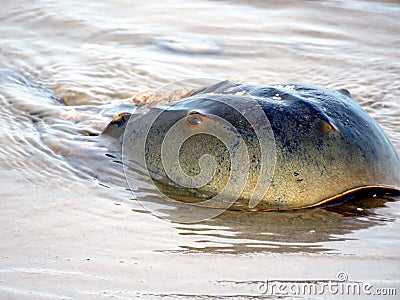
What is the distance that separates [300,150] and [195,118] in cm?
54

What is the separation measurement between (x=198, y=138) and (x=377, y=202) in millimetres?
934

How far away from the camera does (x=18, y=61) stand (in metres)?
5.52

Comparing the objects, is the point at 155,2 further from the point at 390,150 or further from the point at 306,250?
the point at 306,250

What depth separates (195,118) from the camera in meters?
3.26

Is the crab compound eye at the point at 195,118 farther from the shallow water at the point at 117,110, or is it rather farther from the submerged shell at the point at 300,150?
the shallow water at the point at 117,110

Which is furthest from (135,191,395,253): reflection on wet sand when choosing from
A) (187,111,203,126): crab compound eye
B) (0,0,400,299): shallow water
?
(187,111,203,126): crab compound eye

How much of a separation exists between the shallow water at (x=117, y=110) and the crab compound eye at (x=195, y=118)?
42 centimetres

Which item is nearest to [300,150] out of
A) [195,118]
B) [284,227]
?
[284,227]

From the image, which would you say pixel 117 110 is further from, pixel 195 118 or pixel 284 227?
pixel 284 227

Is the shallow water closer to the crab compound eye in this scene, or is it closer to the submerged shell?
the submerged shell

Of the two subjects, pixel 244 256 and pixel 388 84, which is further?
pixel 388 84

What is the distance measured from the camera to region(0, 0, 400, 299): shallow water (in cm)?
251

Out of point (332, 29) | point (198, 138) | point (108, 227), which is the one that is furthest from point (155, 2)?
point (108, 227)

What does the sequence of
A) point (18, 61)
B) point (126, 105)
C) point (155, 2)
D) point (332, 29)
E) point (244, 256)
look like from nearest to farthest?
point (244, 256), point (126, 105), point (18, 61), point (332, 29), point (155, 2)
